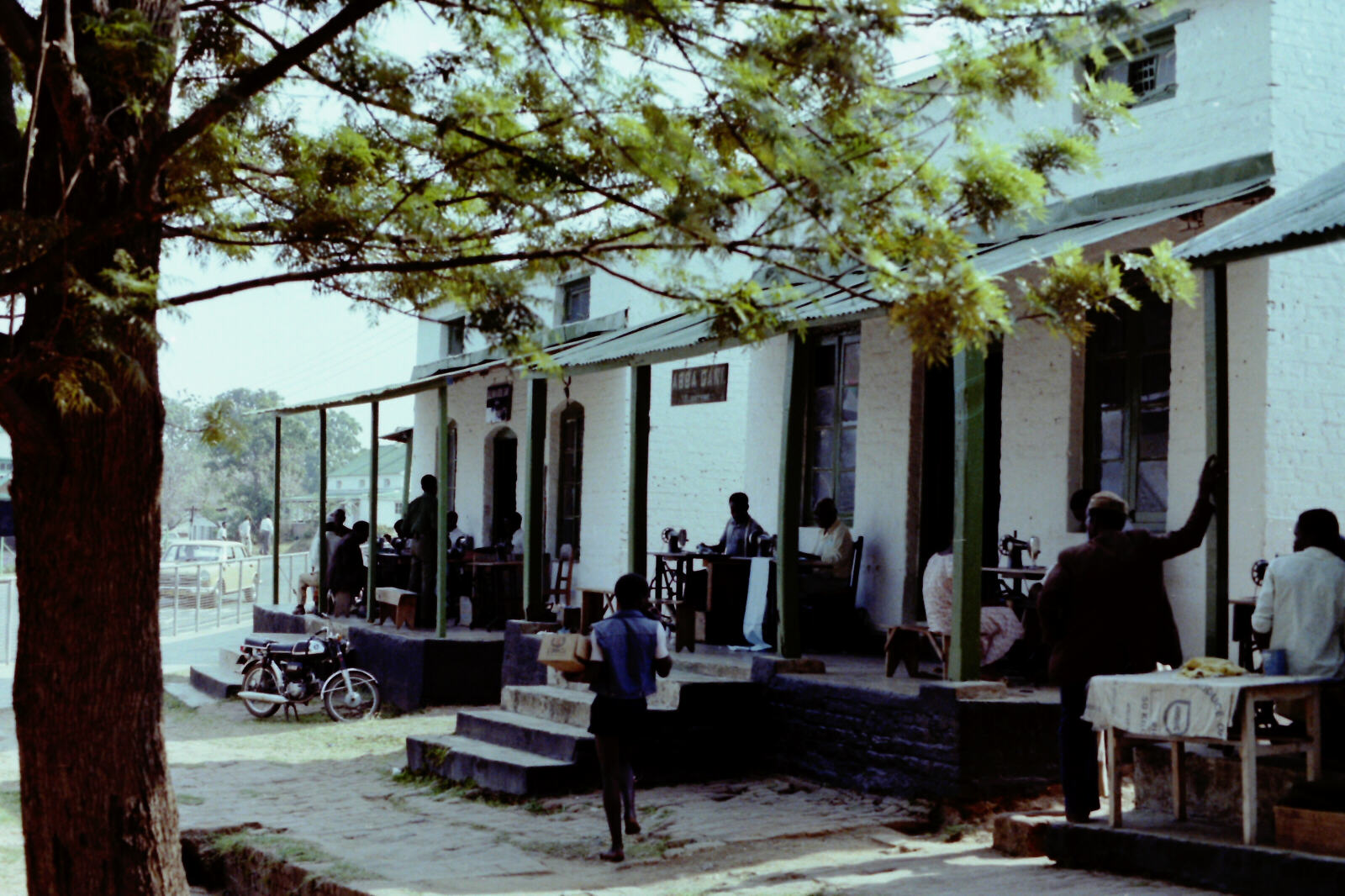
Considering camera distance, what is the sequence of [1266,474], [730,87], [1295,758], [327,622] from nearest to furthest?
[730,87]
[1295,758]
[1266,474]
[327,622]

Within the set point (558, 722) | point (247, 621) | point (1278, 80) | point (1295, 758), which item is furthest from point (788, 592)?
point (247, 621)

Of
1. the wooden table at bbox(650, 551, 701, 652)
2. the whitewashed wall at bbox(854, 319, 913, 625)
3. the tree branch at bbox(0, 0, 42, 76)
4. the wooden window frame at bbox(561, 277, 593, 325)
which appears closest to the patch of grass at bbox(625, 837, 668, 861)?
the wooden table at bbox(650, 551, 701, 652)

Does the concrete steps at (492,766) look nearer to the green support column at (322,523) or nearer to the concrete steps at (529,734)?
the concrete steps at (529,734)

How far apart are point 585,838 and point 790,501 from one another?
2906 millimetres

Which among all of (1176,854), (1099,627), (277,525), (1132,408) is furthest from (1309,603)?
(277,525)

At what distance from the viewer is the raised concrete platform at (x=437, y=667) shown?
14188 millimetres

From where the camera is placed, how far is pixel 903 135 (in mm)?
5727

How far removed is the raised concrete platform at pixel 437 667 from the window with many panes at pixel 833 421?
145 inches

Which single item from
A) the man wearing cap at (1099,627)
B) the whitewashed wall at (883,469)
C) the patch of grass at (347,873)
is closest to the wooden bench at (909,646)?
the whitewashed wall at (883,469)

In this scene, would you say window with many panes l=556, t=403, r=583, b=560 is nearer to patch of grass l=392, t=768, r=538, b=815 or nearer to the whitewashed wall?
the whitewashed wall

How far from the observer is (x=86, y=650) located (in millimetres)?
5578

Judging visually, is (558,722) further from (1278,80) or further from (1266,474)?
(1278,80)

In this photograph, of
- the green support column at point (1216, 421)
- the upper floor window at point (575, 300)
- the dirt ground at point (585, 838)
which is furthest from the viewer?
the upper floor window at point (575, 300)

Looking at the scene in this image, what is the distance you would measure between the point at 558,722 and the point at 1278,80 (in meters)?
6.66
